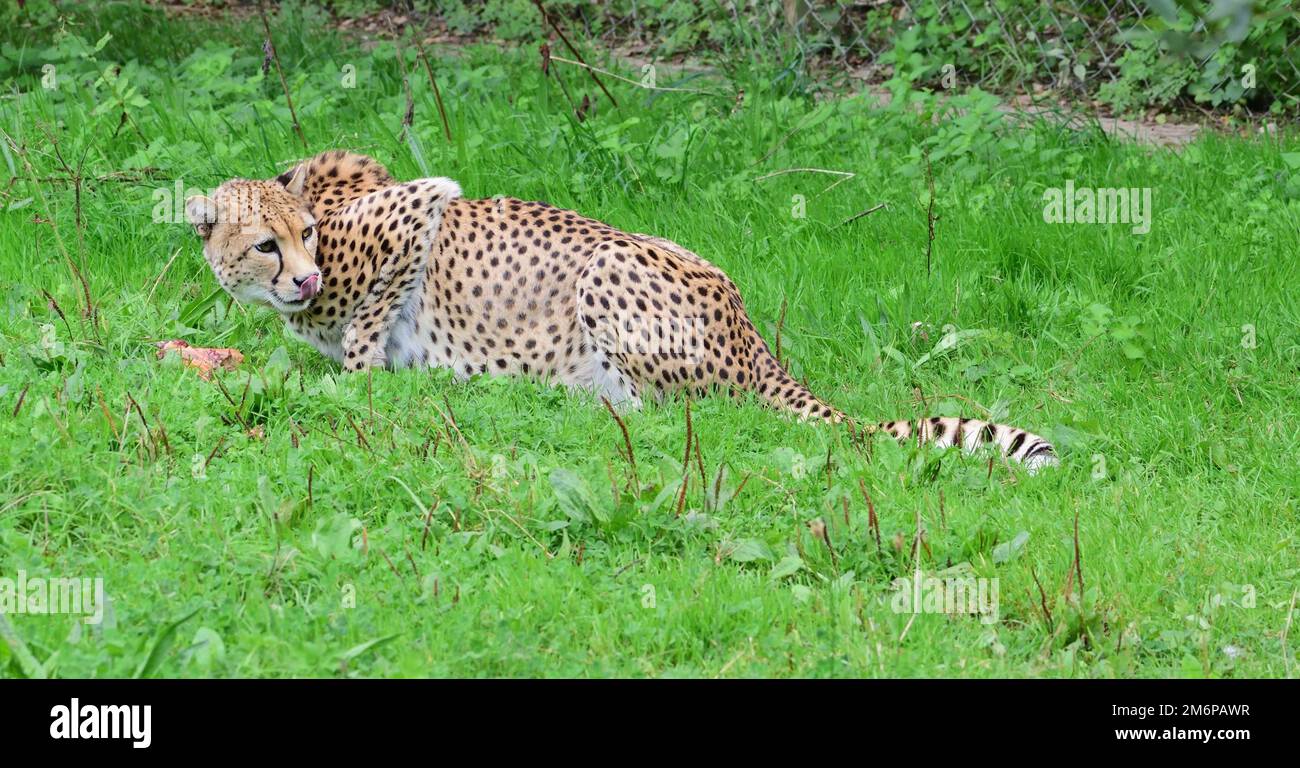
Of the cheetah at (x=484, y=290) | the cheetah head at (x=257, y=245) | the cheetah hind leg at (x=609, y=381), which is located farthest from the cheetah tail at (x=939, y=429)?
the cheetah head at (x=257, y=245)

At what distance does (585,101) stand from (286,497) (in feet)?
16.5

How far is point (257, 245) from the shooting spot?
6.30 m

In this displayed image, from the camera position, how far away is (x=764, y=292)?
729 cm

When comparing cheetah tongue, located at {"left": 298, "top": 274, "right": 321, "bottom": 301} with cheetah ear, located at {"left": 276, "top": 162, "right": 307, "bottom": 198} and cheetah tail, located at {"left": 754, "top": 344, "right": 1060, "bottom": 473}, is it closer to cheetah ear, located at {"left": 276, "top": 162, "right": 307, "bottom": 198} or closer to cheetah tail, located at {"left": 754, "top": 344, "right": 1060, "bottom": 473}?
cheetah ear, located at {"left": 276, "top": 162, "right": 307, "bottom": 198}

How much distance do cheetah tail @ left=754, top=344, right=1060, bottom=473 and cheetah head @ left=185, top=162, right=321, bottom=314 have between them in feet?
6.71

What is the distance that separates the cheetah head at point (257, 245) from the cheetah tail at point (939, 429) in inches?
80.5

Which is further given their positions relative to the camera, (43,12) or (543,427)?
(43,12)

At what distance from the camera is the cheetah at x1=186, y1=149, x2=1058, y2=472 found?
615 cm

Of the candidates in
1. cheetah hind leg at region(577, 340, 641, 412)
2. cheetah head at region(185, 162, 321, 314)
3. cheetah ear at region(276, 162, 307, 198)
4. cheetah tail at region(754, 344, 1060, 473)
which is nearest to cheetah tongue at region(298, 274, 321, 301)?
cheetah head at region(185, 162, 321, 314)

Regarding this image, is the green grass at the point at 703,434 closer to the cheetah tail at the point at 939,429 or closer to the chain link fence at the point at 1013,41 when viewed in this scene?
the cheetah tail at the point at 939,429

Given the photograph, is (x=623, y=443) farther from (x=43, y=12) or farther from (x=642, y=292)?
(x=43, y=12)

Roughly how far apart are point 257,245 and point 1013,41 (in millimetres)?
6350

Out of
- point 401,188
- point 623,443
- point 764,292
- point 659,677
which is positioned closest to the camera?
point 659,677

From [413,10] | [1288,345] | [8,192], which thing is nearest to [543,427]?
[1288,345]
